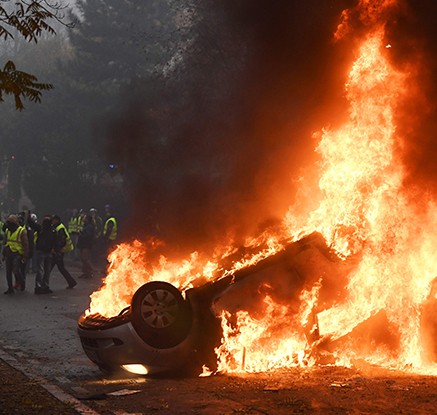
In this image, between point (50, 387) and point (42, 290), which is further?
point (42, 290)

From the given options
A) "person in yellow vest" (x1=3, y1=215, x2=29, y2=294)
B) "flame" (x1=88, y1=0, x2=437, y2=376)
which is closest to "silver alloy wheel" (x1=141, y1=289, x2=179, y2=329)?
"flame" (x1=88, y1=0, x2=437, y2=376)

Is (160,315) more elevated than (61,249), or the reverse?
(61,249)

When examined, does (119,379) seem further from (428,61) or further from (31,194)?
(31,194)

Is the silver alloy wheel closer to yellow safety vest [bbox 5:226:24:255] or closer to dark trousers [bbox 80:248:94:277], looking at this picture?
yellow safety vest [bbox 5:226:24:255]

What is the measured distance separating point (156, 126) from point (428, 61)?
33.3 feet

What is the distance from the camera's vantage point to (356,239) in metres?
9.52

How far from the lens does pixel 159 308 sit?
858 centimetres

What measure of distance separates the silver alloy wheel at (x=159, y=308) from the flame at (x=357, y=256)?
1.61ft

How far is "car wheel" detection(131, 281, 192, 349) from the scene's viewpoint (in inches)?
335

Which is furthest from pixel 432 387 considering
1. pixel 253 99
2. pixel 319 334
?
pixel 253 99

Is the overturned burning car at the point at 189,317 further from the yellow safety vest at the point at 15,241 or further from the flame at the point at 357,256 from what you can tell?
the yellow safety vest at the point at 15,241

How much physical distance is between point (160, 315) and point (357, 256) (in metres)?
2.42

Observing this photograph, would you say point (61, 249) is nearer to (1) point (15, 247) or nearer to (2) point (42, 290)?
(1) point (15, 247)

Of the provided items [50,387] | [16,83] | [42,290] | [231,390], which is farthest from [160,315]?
[42,290]
